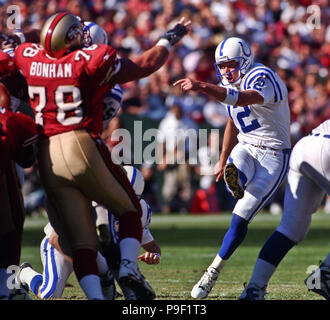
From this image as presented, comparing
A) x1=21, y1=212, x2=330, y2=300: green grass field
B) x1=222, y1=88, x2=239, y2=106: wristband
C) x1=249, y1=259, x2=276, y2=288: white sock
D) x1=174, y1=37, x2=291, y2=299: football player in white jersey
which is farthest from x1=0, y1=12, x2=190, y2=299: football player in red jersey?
x1=174, y1=37, x2=291, y2=299: football player in white jersey

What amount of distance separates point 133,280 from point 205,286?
1.50 meters

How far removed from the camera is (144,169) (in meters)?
14.7

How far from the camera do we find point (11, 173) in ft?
16.1

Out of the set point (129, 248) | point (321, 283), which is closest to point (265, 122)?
point (321, 283)

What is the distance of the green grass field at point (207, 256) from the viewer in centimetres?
625

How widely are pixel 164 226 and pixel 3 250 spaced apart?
25.3 feet

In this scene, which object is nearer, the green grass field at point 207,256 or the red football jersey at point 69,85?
the red football jersey at point 69,85

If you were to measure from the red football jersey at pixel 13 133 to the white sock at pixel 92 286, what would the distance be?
811 millimetres

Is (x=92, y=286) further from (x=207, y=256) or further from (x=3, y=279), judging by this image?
(x=207, y=256)

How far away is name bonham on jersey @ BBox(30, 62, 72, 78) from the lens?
468cm

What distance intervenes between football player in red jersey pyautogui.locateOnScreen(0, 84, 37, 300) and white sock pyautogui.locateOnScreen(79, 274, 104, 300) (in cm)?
55

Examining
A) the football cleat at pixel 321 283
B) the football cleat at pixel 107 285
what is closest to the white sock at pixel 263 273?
the football cleat at pixel 321 283

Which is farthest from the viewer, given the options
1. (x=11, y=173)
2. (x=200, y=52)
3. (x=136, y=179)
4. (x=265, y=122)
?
(x=200, y=52)

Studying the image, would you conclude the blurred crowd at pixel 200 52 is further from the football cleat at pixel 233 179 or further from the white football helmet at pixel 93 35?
the white football helmet at pixel 93 35
